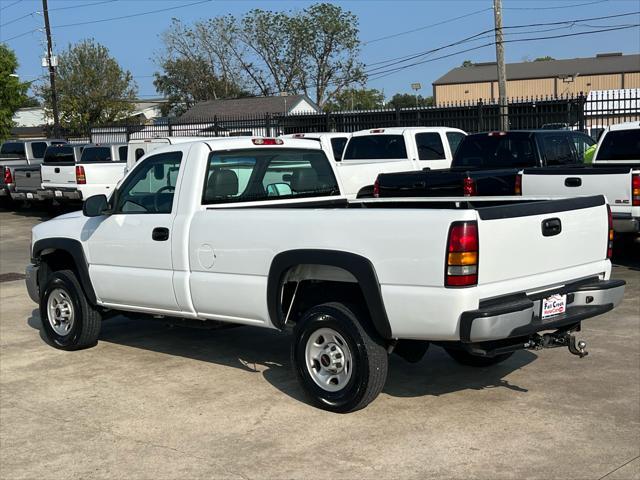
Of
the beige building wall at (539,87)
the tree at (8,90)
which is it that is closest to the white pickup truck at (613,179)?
the tree at (8,90)

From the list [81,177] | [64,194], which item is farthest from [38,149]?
[81,177]

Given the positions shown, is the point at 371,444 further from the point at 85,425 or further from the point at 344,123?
the point at 344,123

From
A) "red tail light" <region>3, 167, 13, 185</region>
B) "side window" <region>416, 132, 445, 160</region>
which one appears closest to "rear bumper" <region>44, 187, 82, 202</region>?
"red tail light" <region>3, 167, 13, 185</region>

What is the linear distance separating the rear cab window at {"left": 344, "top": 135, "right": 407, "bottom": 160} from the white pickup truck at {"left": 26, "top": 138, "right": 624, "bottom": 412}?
8515mm

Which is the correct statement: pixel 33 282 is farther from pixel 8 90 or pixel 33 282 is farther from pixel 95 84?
pixel 95 84

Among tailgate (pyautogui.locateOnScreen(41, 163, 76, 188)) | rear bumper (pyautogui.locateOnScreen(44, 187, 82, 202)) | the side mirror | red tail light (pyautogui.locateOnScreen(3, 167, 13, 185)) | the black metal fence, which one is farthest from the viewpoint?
red tail light (pyautogui.locateOnScreen(3, 167, 13, 185))

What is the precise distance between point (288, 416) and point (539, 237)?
2129 millimetres

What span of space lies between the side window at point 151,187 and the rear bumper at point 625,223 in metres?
6.25

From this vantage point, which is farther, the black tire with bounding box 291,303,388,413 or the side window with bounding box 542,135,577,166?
the side window with bounding box 542,135,577,166

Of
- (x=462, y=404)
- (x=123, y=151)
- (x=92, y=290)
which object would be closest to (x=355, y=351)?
(x=462, y=404)

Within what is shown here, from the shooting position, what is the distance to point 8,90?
138ft

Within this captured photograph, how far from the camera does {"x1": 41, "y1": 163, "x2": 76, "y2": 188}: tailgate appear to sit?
20.5 metres

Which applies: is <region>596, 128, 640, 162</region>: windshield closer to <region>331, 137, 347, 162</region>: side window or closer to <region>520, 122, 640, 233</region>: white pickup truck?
<region>520, 122, 640, 233</region>: white pickup truck

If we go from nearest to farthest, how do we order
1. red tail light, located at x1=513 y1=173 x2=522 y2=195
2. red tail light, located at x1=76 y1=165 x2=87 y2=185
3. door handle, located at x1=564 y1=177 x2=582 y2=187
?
door handle, located at x1=564 y1=177 x2=582 y2=187, red tail light, located at x1=513 y1=173 x2=522 y2=195, red tail light, located at x1=76 y1=165 x2=87 y2=185
